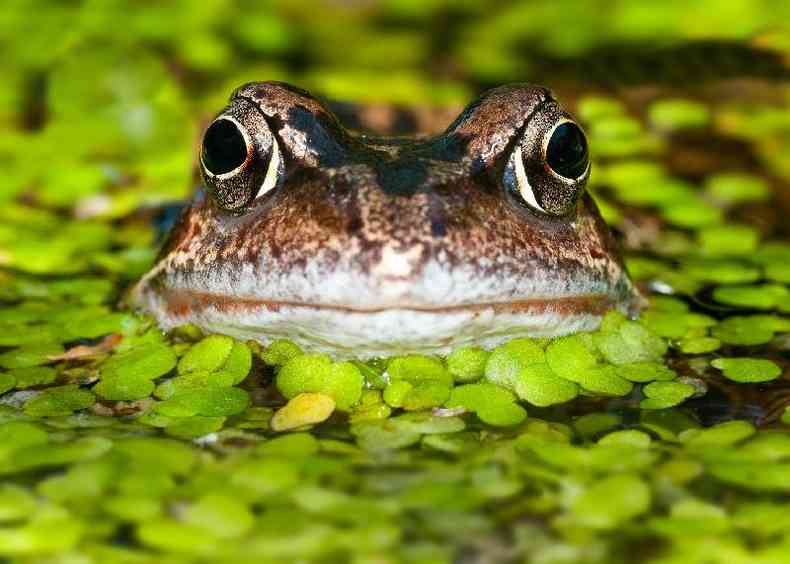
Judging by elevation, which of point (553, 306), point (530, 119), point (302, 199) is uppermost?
point (530, 119)

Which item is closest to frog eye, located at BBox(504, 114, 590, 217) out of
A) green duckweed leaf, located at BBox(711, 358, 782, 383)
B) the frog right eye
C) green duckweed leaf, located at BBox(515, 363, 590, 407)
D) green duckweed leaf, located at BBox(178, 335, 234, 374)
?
green duckweed leaf, located at BBox(515, 363, 590, 407)

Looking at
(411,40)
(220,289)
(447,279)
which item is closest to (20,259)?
(220,289)

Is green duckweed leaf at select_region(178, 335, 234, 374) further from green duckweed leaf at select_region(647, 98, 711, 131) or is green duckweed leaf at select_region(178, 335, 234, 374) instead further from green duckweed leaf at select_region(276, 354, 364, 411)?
green duckweed leaf at select_region(647, 98, 711, 131)

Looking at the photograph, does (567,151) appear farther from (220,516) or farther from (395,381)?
(220,516)

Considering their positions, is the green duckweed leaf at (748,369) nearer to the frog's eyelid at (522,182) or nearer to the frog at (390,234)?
the frog at (390,234)

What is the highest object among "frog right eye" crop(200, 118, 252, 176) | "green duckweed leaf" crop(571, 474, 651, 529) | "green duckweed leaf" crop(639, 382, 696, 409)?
"frog right eye" crop(200, 118, 252, 176)

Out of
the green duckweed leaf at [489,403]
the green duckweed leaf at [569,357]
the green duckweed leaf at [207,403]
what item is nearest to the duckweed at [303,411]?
the green duckweed leaf at [207,403]

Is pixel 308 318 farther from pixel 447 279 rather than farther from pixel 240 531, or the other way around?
pixel 240 531
